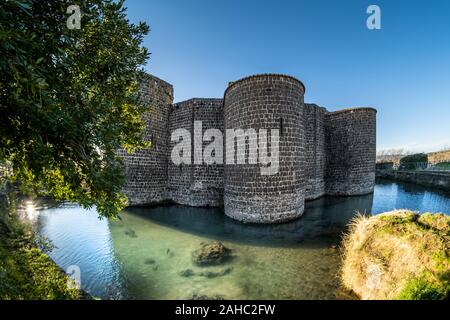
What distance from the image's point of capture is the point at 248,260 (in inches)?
247

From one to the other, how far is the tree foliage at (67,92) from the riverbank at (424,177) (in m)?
24.7

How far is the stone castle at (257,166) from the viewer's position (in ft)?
31.4

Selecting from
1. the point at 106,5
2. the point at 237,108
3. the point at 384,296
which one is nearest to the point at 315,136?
the point at 237,108

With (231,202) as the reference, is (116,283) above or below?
below

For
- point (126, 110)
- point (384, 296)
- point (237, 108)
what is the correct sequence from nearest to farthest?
point (384, 296) < point (126, 110) < point (237, 108)

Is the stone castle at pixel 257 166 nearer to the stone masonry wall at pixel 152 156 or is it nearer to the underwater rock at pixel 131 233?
the stone masonry wall at pixel 152 156

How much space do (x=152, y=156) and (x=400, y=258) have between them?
13380mm

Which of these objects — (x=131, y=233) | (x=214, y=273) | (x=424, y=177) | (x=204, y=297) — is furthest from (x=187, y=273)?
(x=424, y=177)

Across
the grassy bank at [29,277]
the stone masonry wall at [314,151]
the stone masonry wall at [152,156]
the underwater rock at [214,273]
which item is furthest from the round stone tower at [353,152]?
the grassy bank at [29,277]

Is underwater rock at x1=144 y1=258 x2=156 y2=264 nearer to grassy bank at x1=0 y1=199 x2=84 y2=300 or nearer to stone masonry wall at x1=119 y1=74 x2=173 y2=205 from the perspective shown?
grassy bank at x1=0 y1=199 x2=84 y2=300

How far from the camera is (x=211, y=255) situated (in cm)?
640

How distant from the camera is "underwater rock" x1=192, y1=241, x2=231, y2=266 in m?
6.18
